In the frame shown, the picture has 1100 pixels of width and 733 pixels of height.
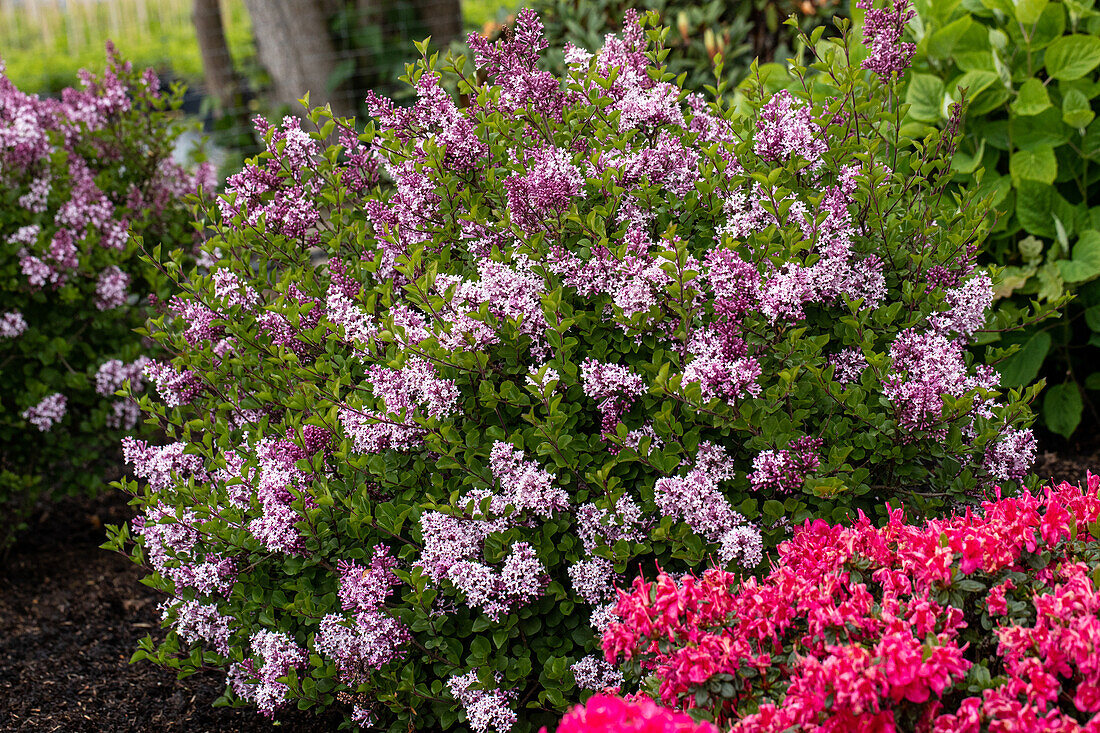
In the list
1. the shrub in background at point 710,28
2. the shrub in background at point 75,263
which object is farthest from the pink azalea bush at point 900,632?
the shrub in background at point 710,28

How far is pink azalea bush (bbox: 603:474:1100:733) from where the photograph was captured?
1645 millimetres

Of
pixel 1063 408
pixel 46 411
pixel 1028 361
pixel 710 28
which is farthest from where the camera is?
pixel 710 28

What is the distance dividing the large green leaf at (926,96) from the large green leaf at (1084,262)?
0.79 m

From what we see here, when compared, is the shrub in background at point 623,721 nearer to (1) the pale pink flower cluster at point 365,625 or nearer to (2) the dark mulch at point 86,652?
(1) the pale pink flower cluster at point 365,625

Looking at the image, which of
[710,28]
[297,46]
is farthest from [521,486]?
[297,46]

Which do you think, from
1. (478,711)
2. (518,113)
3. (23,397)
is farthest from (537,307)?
(23,397)

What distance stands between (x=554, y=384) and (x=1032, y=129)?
113 inches

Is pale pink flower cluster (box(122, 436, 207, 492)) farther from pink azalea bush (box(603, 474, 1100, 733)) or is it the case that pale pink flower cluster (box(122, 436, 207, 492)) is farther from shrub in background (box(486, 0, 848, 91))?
shrub in background (box(486, 0, 848, 91))

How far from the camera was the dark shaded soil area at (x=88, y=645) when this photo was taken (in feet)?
10.5

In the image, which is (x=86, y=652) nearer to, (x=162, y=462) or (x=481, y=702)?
(x=162, y=462)

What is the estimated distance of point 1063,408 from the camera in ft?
13.9

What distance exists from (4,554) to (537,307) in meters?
3.56

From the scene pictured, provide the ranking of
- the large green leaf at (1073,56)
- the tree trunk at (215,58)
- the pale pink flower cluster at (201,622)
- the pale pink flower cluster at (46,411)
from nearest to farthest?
the pale pink flower cluster at (201,622) < the large green leaf at (1073,56) < the pale pink flower cluster at (46,411) < the tree trunk at (215,58)

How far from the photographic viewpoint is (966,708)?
1.62 meters
